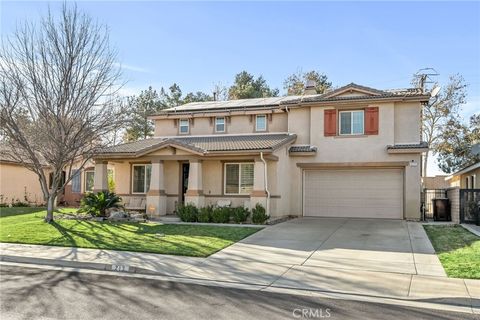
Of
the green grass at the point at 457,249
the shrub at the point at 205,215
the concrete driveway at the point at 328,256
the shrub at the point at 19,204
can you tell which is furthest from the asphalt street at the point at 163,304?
the shrub at the point at 19,204

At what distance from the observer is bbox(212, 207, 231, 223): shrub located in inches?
699

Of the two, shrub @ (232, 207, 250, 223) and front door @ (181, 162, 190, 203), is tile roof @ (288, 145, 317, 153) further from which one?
front door @ (181, 162, 190, 203)

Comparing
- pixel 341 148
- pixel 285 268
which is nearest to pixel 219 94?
pixel 341 148

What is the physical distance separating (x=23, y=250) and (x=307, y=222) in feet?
36.1

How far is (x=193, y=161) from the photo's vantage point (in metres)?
19.1

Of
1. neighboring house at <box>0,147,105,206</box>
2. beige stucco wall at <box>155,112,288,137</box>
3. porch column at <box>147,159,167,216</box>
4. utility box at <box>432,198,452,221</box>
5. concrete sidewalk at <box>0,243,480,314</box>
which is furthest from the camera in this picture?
neighboring house at <box>0,147,105,206</box>

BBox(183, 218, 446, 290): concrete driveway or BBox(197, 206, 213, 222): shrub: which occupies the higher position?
BBox(197, 206, 213, 222): shrub

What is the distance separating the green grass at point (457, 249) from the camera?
916cm

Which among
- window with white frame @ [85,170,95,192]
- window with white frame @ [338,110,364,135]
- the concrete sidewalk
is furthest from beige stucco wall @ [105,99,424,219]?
the concrete sidewalk

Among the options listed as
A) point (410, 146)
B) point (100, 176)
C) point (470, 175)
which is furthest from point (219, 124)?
point (470, 175)

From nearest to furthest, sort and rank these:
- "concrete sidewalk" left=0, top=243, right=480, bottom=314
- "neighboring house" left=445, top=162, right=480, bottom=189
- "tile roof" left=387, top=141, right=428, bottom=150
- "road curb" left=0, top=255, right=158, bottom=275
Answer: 1. "concrete sidewalk" left=0, top=243, right=480, bottom=314
2. "road curb" left=0, top=255, right=158, bottom=275
3. "tile roof" left=387, top=141, right=428, bottom=150
4. "neighboring house" left=445, top=162, right=480, bottom=189

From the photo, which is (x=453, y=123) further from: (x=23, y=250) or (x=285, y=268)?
(x=23, y=250)

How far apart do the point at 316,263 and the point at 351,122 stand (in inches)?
464

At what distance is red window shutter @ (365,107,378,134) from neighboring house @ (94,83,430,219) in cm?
4
